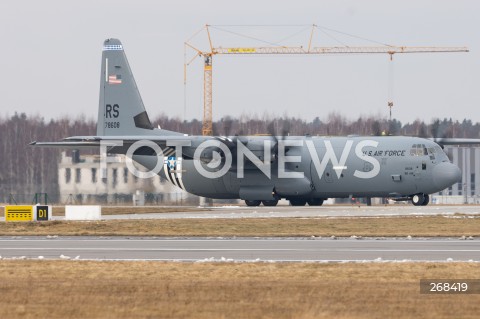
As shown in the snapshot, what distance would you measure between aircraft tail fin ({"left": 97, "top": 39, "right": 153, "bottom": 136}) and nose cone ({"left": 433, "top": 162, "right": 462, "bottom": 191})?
1699 centimetres

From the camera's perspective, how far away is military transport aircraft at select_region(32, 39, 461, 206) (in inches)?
2084

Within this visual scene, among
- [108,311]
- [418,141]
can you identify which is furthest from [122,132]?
[108,311]

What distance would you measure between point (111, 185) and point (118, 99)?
643 centimetres

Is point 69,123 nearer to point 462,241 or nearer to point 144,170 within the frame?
point 144,170

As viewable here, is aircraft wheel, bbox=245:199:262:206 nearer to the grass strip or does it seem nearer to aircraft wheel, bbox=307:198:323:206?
aircraft wheel, bbox=307:198:323:206

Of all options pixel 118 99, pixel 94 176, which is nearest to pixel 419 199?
pixel 118 99

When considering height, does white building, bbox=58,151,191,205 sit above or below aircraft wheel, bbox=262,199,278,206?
above

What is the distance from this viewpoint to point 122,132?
58000mm

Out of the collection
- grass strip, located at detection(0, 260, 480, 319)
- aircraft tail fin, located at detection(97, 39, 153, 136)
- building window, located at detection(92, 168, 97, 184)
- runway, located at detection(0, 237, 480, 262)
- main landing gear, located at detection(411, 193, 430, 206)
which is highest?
aircraft tail fin, located at detection(97, 39, 153, 136)

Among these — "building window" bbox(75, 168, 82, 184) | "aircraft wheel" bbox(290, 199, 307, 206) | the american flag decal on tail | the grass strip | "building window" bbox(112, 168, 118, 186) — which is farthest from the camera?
"building window" bbox(75, 168, 82, 184)

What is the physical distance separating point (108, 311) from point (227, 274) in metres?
5.66

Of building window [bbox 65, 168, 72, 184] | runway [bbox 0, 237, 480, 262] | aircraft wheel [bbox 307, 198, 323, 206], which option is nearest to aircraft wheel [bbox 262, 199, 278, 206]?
aircraft wheel [bbox 307, 198, 323, 206]

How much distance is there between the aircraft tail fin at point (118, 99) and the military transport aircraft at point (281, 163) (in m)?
0.07

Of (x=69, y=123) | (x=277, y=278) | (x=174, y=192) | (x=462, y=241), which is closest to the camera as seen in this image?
(x=277, y=278)
